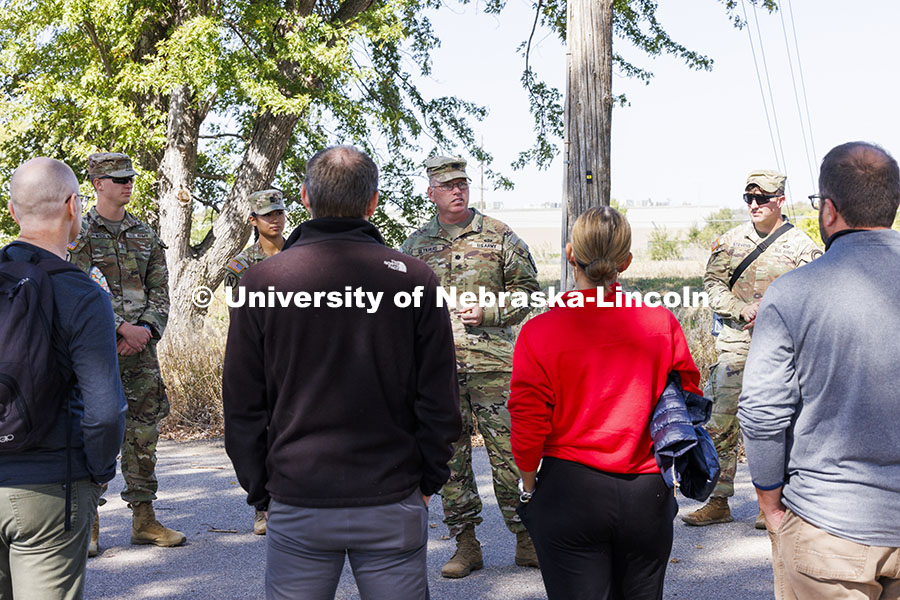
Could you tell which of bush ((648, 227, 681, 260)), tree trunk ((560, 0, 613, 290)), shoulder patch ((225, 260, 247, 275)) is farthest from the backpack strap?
bush ((648, 227, 681, 260))

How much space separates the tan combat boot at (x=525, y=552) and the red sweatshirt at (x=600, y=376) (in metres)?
2.24

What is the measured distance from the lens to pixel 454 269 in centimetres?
515

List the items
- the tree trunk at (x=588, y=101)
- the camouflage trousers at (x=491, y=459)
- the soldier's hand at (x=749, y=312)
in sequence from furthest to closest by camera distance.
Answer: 1. the tree trunk at (x=588, y=101)
2. the soldier's hand at (x=749, y=312)
3. the camouflage trousers at (x=491, y=459)

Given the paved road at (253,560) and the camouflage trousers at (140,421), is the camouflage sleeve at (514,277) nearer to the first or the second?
the paved road at (253,560)

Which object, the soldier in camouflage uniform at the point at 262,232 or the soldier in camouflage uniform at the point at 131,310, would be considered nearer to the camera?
the soldier in camouflage uniform at the point at 131,310

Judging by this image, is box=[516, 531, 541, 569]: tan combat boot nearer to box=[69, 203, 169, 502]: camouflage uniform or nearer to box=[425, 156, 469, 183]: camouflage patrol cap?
box=[425, 156, 469, 183]: camouflage patrol cap

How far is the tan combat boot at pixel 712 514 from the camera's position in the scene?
5.86 m

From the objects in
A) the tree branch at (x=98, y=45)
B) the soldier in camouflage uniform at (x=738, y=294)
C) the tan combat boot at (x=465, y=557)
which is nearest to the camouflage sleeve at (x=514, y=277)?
the tan combat boot at (x=465, y=557)

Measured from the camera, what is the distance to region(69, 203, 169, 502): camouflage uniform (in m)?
5.46

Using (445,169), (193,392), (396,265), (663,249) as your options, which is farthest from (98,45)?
(663,249)

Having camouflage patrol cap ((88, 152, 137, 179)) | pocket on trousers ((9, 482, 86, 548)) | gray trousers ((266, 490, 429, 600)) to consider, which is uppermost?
camouflage patrol cap ((88, 152, 137, 179))

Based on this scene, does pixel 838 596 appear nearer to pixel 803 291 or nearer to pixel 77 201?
pixel 803 291

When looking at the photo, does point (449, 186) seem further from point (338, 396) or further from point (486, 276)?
point (338, 396)

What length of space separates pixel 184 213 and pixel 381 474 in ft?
46.0
